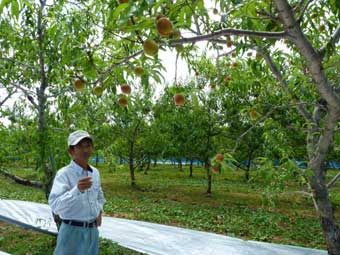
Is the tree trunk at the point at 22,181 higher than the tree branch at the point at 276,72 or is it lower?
lower

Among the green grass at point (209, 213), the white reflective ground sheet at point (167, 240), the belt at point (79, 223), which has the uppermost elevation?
the belt at point (79, 223)

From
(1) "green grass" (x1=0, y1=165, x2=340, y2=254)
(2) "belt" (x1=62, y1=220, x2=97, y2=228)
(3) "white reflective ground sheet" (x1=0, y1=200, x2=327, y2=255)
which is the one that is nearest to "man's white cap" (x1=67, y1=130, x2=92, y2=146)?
(2) "belt" (x1=62, y1=220, x2=97, y2=228)

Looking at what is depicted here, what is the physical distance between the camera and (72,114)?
14.6ft

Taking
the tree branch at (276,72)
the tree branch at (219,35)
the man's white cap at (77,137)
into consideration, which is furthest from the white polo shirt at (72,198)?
the tree branch at (276,72)

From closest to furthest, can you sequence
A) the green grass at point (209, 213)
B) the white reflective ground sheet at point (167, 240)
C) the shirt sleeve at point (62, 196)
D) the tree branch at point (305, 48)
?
the tree branch at point (305, 48) → the shirt sleeve at point (62, 196) → the white reflective ground sheet at point (167, 240) → the green grass at point (209, 213)

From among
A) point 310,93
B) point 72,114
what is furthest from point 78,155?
point 310,93

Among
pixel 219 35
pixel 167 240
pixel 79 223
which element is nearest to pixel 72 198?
pixel 79 223

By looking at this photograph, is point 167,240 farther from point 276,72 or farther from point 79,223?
point 276,72

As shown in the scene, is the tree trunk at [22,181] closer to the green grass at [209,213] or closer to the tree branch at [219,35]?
the green grass at [209,213]

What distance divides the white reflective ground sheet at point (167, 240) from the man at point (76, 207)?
1.84m

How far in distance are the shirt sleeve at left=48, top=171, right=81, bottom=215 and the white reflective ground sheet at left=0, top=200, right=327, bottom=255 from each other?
211 centimetres

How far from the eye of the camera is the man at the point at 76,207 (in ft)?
8.85

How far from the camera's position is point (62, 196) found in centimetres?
263

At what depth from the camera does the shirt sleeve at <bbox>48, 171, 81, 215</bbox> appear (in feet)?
8.43
